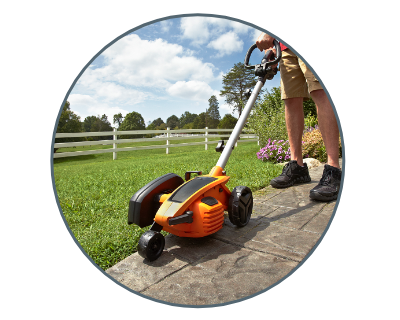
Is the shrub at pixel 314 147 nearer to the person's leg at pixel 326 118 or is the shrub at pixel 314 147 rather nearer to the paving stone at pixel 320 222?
the person's leg at pixel 326 118

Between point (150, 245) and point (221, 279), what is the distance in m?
0.35

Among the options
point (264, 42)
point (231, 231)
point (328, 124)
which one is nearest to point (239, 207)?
point (231, 231)

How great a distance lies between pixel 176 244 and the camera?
1.35 m

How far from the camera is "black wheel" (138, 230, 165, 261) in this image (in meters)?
1.15

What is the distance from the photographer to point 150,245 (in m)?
1.17

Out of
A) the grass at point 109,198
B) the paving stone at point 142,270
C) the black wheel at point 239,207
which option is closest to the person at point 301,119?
the grass at point 109,198

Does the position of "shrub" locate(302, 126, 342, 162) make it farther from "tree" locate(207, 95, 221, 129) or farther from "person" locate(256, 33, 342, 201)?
"tree" locate(207, 95, 221, 129)

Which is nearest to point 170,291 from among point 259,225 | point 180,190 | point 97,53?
point 180,190

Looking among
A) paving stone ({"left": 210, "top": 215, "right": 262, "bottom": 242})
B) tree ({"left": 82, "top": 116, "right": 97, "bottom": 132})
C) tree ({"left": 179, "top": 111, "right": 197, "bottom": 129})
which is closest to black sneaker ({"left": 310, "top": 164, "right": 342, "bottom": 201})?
paving stone ({"left": 210, "top": 215, "right": 262, "bottom": 242})

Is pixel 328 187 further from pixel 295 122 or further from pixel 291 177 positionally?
pixel 295 122

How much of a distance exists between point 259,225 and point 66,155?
357 centimetres

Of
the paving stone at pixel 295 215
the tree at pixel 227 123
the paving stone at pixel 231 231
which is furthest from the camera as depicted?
the tree at pixel 227 123

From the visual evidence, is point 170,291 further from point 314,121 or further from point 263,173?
point 314,121

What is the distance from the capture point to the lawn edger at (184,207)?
120cm
